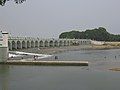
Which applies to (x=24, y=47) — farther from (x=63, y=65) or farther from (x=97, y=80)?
(x=97, y=80)

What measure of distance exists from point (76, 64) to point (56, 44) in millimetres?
102719

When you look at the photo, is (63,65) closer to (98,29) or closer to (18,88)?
(18,88)

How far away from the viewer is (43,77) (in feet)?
111

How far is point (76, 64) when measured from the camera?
4544 cm

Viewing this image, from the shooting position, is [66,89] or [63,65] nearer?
[66,89]

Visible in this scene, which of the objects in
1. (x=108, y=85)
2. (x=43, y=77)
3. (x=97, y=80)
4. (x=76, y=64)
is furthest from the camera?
(x=76, y=64)

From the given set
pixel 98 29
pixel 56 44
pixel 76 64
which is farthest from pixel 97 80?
pixel 98 29

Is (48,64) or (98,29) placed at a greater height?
(98,29)

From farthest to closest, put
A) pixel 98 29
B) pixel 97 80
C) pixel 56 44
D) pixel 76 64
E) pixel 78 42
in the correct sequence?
pixel 98 29, pixel 78 42, pixel 56 44, pixel 76 64, pixel 97 80

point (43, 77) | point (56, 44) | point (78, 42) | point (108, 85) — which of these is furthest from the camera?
point (78, 42)

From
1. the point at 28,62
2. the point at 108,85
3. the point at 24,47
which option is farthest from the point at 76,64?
the point at 24,47

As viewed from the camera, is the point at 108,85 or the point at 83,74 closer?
the point at 108,85

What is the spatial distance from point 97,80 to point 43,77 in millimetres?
6866

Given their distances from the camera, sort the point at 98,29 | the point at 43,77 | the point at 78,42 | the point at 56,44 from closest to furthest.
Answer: the point at 43,77 → the point at 56,44 → the point at 78,42 → the point at 98,29
